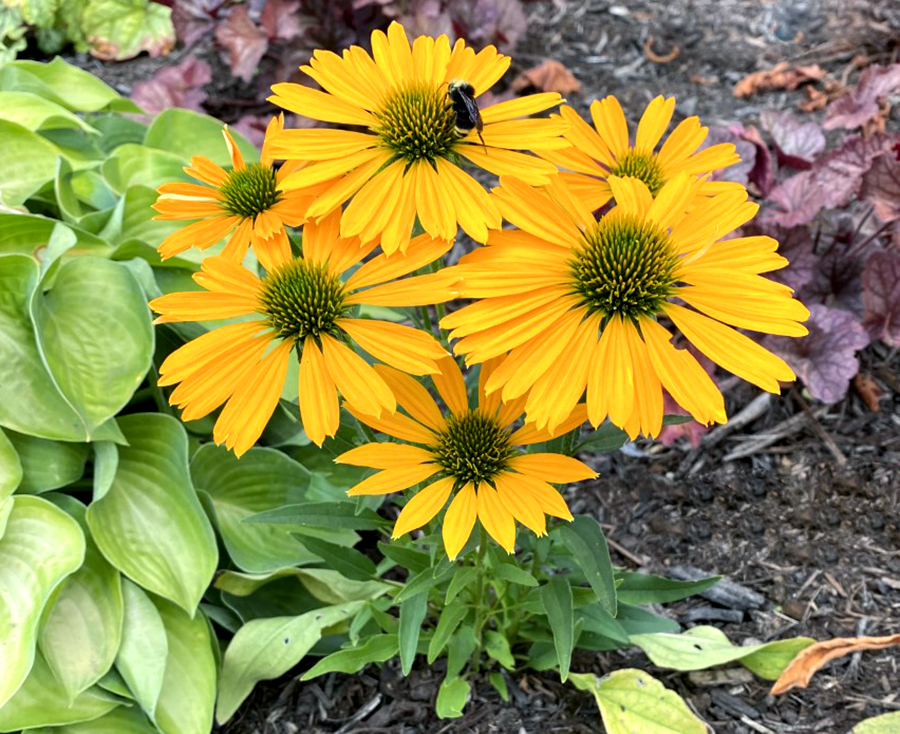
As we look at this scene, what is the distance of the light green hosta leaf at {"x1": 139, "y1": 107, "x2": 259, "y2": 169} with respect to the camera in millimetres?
2676

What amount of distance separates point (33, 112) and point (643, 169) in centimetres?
180

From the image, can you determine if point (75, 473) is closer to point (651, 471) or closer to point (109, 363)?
point (109, 363)

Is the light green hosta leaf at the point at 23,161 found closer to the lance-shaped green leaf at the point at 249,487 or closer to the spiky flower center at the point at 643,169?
the lance-shaped green leaf at the point at 249,487

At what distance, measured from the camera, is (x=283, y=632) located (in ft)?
6.05

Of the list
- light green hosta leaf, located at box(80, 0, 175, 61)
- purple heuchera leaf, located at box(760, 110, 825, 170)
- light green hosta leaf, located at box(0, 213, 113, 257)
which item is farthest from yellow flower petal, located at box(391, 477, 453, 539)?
light green hosta leaf, located at box(80, 0, 175, 61)

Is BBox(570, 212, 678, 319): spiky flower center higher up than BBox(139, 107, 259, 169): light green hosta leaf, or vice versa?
BBox(139, 107, 259, 169): light green hosta leaf

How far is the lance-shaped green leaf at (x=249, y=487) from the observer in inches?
79.5

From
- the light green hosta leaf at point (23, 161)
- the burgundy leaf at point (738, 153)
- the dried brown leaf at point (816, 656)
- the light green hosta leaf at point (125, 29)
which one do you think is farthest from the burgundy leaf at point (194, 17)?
the dried brown leaf at point (816, 656)

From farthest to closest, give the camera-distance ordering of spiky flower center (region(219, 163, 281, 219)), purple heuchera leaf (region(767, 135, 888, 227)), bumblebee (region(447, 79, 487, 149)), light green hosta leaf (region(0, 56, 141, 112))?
light green hosta leaf (region(0, 56, 141, 112)) → purple heuchera leaf (region(767, 135, 888, 227)) → spiky flower center (region(219, 163, 281, 219)) → bumblebee (region(447, 79, 487, 149))

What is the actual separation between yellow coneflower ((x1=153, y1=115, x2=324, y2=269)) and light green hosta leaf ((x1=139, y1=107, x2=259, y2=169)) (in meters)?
1.49

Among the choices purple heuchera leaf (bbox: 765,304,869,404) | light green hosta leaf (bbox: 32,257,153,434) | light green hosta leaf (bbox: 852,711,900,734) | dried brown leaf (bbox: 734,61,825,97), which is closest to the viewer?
light green hosta leaf (bbox: 852,711,900,734)

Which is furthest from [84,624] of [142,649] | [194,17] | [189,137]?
[194,17]

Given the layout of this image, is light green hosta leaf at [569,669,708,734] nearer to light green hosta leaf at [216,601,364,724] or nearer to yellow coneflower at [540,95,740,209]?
light green hosta leaf at [216,601,364,724]

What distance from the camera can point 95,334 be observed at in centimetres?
198
